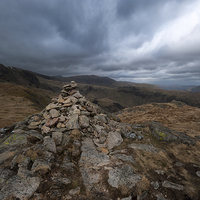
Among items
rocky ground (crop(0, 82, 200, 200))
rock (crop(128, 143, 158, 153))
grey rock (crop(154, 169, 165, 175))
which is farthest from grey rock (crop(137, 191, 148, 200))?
rock (crop(128, 143, 158, 153))

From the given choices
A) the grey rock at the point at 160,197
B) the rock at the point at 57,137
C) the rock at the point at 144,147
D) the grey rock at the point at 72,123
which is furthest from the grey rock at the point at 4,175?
the rock at the point at 144,147

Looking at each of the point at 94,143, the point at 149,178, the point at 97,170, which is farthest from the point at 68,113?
the point at 149,178

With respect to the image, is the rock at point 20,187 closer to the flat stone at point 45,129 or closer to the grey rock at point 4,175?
the grey rock at point 4,175

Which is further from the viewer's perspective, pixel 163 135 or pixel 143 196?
pixel 163 135

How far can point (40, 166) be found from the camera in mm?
7684

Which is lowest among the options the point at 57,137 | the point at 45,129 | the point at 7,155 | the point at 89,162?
the point at 89,162

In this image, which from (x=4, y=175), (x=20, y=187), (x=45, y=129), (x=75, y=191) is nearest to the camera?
(x=20, y=187)

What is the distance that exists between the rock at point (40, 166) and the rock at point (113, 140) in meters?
6.42

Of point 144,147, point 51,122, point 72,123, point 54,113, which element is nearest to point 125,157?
point 144,147

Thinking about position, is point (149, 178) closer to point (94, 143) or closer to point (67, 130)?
point (94, 143)

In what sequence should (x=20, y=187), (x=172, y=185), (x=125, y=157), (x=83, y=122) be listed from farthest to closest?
(x=83, y=122) < (x=125, y=157) < (x=172, y=185) < (x=20, y=187)

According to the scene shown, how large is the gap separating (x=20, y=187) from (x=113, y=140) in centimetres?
917

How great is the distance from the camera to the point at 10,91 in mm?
139250

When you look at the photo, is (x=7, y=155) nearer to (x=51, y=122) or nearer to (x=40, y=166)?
(x=40, y=166)
